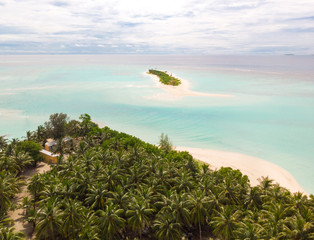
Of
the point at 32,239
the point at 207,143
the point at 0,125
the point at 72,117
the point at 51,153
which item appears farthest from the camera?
the point at 72,117

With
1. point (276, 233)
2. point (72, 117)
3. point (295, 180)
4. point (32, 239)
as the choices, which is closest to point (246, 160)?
point (295, 180)

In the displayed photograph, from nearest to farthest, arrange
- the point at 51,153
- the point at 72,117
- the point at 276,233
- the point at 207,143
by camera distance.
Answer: the point at 276,233
the point at 51,153
the point at 207,143
the point at 72,117

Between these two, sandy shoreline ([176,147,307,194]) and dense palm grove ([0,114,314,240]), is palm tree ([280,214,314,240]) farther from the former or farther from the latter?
sandy shoreline ([176,147,307,194])

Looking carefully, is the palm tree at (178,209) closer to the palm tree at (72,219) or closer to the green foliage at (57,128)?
the palm tree at (72,219)

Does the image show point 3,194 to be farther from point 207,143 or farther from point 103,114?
point 103,114

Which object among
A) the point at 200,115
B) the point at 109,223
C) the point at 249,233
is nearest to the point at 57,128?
the point at 109,223

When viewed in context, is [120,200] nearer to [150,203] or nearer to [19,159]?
[150,203]
